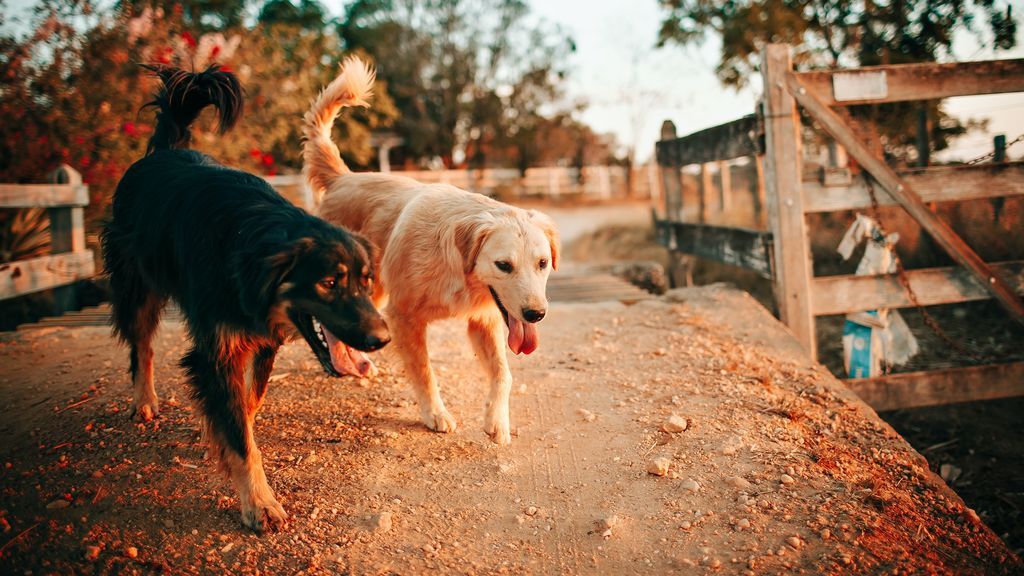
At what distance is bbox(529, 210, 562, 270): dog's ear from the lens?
375cm

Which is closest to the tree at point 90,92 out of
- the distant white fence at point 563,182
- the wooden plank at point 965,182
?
the wooden plank at point 965,182

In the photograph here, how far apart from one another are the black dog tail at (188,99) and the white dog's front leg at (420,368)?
1.60m

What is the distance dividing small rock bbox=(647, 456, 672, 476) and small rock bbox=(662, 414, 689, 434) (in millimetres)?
381

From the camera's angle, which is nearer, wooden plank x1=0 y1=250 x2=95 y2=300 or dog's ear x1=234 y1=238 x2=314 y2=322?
dog's ear x1=234 y1=238 x2=314 y2=322

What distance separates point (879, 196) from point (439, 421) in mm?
3673

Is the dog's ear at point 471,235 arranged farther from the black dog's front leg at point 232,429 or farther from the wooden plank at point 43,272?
the wooden plank at point 43,272

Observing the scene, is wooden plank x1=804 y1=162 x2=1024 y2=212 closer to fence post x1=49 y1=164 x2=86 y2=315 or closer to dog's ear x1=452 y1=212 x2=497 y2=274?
dog's ear x1=452 y1=212 x2=497 y2=274

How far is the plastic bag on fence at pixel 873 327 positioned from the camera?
494cm

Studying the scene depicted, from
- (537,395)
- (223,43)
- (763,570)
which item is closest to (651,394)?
(537,395)

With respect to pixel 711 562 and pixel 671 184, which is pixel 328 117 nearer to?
pixel 711 562

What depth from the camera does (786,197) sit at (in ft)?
16.1

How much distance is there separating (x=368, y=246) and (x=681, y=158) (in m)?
4.96

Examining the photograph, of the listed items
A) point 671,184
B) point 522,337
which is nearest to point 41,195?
point 522,337

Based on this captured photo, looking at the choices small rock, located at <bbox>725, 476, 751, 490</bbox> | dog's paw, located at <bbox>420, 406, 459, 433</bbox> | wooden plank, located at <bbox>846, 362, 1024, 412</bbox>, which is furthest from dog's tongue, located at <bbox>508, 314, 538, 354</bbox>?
wooden plank, located at <bbox>846, 362, 1024, 412</bbox>
